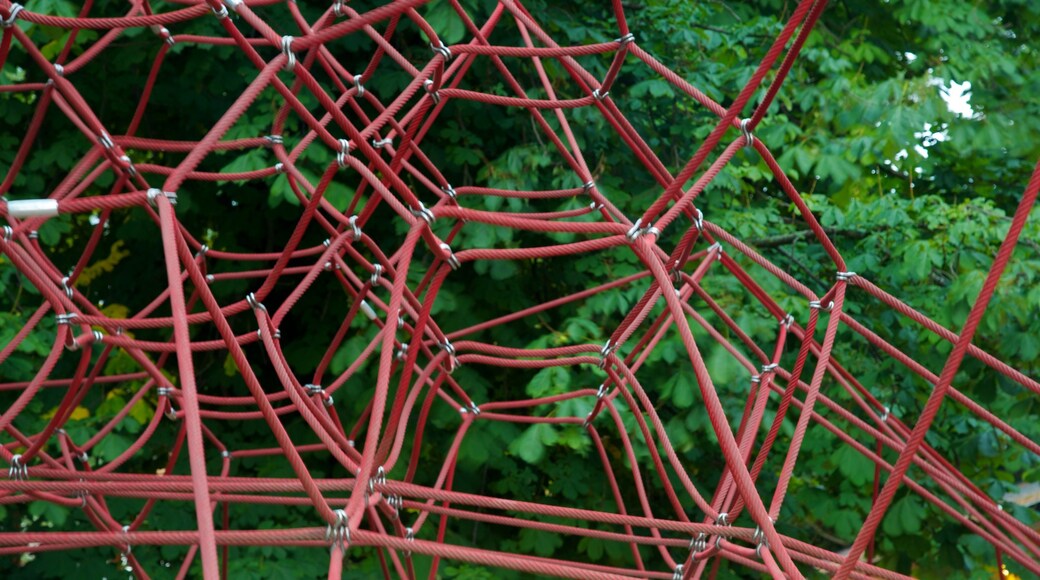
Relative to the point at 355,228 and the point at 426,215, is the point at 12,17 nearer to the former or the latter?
the point at 355,228

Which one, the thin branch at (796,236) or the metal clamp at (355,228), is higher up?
the thin branch at (796,236)

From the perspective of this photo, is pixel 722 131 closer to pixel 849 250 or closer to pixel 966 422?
pixel 849 250

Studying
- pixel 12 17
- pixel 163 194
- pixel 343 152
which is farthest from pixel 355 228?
pixel 163 194

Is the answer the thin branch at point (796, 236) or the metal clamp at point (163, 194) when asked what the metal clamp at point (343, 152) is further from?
the thin branch at point (796, 236)

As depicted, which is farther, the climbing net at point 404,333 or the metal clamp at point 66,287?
the metal clamp at point 66,287

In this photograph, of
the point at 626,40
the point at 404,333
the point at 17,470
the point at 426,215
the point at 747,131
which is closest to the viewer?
the point at 426,215

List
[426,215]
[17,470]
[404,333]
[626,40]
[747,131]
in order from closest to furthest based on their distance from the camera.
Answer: [426,215] < [747,131] < [17,470] < [626,40] < [404,333]

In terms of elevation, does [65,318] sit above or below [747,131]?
below

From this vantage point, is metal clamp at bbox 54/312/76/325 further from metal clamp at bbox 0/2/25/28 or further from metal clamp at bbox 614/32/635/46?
metal clamp at bbox 614/32/635/46

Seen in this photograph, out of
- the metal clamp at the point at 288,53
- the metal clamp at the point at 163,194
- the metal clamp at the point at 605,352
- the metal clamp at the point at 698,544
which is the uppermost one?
the metal clamp at the point at 288,53

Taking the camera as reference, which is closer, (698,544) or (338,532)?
(338,532)

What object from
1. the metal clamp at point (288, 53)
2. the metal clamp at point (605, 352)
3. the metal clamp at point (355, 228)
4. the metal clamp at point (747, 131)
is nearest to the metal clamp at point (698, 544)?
the metal clamp at point (605, 352)

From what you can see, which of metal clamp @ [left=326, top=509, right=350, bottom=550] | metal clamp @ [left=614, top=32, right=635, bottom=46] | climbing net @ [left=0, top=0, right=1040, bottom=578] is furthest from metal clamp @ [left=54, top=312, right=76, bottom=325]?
metal clamp @ [left=614, top=32, right=635, bottom=46]

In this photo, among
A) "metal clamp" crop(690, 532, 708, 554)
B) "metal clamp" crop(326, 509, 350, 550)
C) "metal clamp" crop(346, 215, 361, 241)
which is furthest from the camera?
"metal clamp" crop(346, 215, 361, 241)
